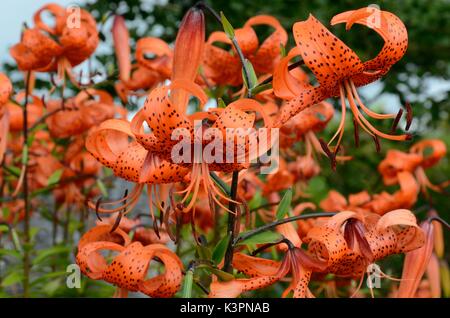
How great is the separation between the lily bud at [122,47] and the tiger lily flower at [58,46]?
0.16 metres

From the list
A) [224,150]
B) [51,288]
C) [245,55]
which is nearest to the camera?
[224,150]

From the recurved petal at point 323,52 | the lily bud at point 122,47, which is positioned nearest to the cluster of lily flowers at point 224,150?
the recurved petal at point 323,52

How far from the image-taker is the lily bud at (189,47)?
136 cm

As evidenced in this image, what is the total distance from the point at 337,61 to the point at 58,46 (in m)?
0.92

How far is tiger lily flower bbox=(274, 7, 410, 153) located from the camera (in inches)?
50.2

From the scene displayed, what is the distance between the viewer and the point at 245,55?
1.93 m

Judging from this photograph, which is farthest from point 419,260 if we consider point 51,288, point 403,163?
point 51,288

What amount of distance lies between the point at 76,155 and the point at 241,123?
119cm

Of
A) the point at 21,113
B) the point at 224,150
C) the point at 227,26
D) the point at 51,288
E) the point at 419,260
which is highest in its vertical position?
the point at 227,26

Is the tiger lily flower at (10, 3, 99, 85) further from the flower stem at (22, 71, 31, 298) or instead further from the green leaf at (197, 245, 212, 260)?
the green leaf at (197, 245, 212, 260)

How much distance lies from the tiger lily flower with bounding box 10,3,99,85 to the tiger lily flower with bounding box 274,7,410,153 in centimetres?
82

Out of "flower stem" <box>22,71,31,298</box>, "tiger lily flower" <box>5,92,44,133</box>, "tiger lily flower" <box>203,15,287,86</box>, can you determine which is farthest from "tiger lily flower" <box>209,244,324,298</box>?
"tiger lily flower" <box>5,92,44,133</box>

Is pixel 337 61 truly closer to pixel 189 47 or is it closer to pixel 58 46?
pixel 189 47

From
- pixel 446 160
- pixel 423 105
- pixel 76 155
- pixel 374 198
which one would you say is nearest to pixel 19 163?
pixel 76 155
